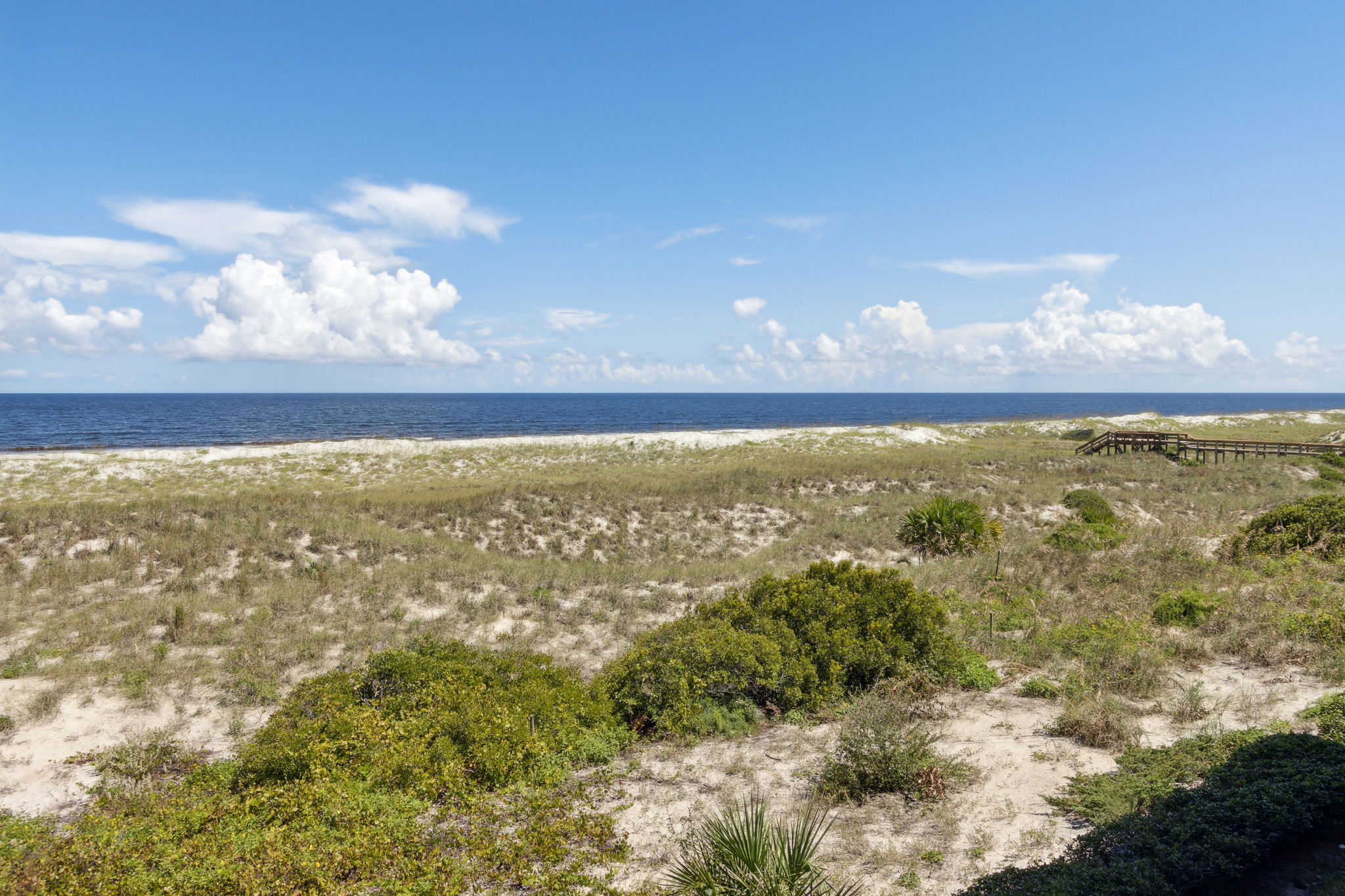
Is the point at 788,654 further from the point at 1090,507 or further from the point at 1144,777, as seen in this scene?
the point at 1090,507

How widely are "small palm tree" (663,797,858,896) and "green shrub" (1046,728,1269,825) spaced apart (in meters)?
2.80

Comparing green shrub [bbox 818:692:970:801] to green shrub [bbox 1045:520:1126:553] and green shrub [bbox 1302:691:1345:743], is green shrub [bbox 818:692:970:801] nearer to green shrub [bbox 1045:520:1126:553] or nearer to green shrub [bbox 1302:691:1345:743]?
green shrub [bbox 1302:691:1345:743]

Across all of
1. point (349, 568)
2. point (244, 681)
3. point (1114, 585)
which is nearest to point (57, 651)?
point (244, 681)

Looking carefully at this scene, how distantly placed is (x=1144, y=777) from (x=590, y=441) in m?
57.6

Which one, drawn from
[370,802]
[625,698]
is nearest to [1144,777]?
[625,698]

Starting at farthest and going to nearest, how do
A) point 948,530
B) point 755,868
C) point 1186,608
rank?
point 948,530, point 1186,608, point 755,868

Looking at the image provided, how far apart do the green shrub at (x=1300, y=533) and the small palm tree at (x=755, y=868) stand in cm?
1670

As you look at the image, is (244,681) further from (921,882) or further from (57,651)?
(921,882)

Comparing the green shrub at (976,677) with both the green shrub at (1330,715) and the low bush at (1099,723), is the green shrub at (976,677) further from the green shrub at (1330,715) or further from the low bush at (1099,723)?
the green shrub at (1330,715)

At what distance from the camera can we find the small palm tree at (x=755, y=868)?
5164 mm

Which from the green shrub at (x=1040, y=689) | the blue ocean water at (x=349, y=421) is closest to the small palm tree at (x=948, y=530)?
the green shrub at (x=1040, y=689)

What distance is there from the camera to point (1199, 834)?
5.42m

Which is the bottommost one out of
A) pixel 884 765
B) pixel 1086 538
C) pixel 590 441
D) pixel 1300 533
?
pixel 884 765

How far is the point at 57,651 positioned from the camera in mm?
12414
